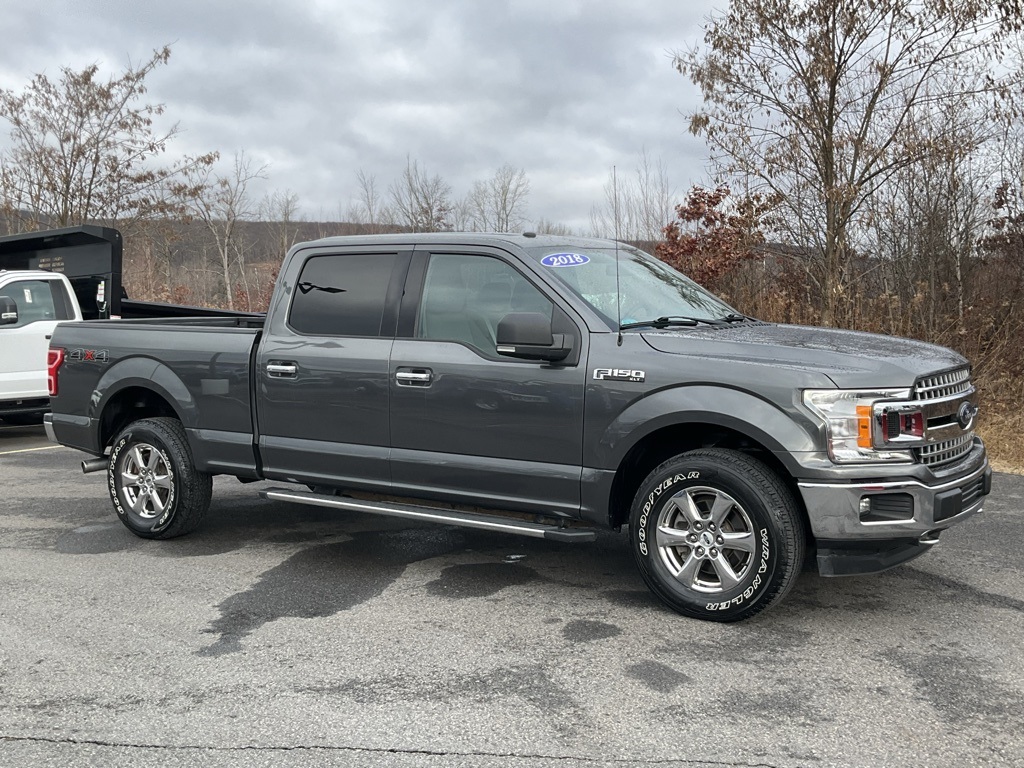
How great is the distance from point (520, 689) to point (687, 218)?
1077cm

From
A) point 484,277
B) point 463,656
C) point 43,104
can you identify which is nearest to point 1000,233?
point 484,277

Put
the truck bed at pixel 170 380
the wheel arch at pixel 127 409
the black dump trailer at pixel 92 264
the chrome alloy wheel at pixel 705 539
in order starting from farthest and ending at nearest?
the black dump trailer at pixel 92 264
the wheel arch at pixel 127 409
the truck bed at pixel 170 380
the chrome alloy wheel at pixel 705 539

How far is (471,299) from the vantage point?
5582mm

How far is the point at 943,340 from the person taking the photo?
12023mm

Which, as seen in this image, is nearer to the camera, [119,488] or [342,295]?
[342,295]

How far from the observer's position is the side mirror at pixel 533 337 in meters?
4.95

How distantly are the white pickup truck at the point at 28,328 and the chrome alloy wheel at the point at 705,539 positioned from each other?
9.03m

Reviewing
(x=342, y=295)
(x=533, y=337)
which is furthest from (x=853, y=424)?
(x=342, y=295)

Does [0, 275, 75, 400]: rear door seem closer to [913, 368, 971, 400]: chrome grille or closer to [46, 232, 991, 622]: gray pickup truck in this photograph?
[46, 232, 991, 622]: gray pickup truck

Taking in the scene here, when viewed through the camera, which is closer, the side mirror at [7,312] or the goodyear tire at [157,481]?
the goodyear tire at [157,481]

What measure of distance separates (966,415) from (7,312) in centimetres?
1046

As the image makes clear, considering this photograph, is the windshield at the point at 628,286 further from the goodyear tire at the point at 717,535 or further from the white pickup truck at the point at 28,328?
the white pickup truck at the point at 28,328

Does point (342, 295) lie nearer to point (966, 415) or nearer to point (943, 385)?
point (943, 385)

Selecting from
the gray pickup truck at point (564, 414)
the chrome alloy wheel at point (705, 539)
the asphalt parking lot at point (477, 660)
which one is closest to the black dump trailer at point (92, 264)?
the gray pickup truck at point (564, 414)
